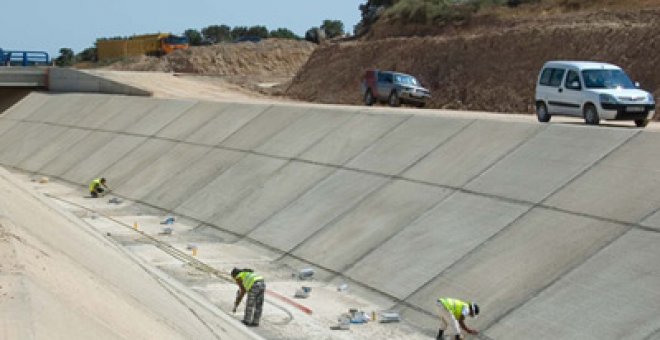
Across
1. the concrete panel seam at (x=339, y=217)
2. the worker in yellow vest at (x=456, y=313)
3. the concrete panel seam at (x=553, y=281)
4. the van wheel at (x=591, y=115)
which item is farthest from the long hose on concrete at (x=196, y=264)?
the van wheel at (x=591, y=115)

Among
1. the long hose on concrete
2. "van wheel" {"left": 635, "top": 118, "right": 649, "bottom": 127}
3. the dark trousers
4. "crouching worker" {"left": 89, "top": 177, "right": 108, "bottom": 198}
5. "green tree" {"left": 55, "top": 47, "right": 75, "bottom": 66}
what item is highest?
"van wheel" {"left": 635, "top": 118, "right": 649, "bottom": 127}

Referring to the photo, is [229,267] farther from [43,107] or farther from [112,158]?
[43,107]

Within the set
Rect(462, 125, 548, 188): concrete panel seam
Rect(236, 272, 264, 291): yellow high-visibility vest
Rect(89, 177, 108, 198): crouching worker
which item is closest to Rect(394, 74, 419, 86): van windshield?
Rect(89, 177, 108, 198): crouching worker

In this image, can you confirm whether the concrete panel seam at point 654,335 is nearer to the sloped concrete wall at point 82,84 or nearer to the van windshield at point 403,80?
the van windshield at point 403,80

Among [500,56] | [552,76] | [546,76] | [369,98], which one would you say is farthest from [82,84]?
[552,76]

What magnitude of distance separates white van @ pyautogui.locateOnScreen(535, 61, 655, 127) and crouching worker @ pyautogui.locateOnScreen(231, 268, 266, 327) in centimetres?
1204

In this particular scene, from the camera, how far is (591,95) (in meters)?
25.7

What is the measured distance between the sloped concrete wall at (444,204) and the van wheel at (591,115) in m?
2.48

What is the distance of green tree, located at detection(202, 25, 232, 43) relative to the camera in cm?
13862

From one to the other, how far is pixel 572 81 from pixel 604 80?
799 millimetres

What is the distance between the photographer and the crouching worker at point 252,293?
16391mm

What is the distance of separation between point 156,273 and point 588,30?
1105 inches

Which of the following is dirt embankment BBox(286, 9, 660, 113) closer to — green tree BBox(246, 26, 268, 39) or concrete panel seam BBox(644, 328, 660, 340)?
concrete panel seam BBox(644, 328, 660, 340)

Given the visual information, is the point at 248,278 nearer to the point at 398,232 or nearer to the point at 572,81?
the point at 398,232
